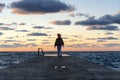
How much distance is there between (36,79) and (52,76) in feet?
4.89

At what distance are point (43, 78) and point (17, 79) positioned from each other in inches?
58.0

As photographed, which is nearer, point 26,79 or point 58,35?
point 26,79

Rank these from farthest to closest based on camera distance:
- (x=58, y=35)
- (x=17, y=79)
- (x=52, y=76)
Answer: (x=58, y=35), (x=52, y=76), (x=17, y=79)

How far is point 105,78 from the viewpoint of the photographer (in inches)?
822

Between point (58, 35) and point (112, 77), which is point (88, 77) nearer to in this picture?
point (112, 77)

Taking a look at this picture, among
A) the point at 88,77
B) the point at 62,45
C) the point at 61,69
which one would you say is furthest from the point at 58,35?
the point at 88,77

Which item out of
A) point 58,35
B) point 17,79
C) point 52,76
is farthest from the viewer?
point 58,35

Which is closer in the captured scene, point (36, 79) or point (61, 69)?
point (36, 79)

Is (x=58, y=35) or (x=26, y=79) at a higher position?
(x=58, y=35)

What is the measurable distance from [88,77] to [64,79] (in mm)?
1612

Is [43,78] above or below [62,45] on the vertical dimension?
below

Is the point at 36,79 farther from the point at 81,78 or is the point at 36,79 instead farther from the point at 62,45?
the point at 62,45

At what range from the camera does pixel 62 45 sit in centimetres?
2503

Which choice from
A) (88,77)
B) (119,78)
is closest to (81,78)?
(88,77)
